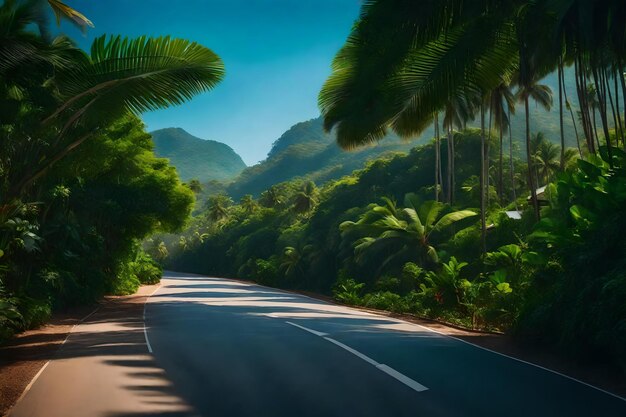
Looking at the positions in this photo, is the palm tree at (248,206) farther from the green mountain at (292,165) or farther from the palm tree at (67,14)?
the palm tree at (67,14)

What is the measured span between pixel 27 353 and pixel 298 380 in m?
6.18

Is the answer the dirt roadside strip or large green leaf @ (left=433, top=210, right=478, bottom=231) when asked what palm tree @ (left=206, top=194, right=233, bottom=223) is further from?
the dirt roadside strip

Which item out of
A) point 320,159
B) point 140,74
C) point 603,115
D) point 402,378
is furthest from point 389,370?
point 320,159

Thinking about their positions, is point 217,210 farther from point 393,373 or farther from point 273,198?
point 393,373

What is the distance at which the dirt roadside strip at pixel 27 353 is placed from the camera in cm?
775

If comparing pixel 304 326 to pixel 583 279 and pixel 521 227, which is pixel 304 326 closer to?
pixel 583 279

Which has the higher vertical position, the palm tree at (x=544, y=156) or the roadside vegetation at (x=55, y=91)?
the palm tree at (x=544, y=156)

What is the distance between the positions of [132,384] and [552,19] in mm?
10721

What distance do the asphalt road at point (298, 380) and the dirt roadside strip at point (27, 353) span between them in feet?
0.75

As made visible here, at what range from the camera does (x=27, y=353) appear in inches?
436

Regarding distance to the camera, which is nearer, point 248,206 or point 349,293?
point 349,293

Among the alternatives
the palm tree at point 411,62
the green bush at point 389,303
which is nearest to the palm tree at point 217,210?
the green bush at point 389,303

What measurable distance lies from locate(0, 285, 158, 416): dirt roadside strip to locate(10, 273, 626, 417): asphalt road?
0.75 feet

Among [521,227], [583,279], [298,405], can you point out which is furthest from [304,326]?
[521,227]
